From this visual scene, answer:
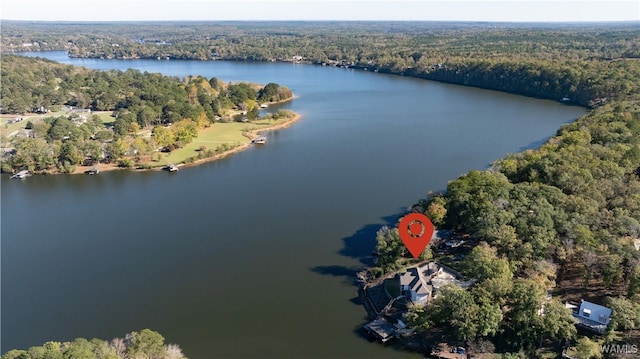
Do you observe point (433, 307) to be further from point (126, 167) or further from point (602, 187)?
point (126, 167)

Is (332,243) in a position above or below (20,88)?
below

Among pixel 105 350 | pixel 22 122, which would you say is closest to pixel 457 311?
pixel 105 350

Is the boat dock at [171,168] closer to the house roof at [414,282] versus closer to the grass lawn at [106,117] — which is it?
the grass lawn at [106,117]

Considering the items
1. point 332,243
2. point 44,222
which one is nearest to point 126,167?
point 44,222

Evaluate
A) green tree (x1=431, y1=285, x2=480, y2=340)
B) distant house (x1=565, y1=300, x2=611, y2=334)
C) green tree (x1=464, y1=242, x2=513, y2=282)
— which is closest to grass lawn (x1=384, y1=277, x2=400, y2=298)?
green tree (x1=431, y1=285, x2=480, y2=340)

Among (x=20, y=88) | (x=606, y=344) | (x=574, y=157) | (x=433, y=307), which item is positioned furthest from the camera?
(x=20, y=88)


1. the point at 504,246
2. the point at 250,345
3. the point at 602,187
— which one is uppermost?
the point at 602,187

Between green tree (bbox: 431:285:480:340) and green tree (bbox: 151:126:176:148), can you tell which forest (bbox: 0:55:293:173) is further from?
green tree (bbox: 431:285:480:340)
